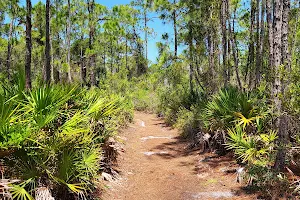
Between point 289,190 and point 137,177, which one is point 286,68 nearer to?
point 289,190

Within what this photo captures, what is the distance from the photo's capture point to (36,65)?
2063 inches

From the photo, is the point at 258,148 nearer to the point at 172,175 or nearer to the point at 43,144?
the point at 172,175

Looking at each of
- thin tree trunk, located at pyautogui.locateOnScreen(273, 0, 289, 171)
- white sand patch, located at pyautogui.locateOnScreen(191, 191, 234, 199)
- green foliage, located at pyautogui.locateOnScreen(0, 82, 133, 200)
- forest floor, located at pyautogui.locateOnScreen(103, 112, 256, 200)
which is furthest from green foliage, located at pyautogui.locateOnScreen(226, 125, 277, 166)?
green foliage, located at pyautogui.locateOnScreen(0, 82, 133, 200)

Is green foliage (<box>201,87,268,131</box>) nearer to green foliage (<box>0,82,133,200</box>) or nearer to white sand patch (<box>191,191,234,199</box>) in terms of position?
white sand patch (<box>191,191,234,199</box>)

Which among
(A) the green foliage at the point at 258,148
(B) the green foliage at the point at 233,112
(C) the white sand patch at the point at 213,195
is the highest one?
(B) the green foliage at the point at 233,112

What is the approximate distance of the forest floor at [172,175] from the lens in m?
7.10

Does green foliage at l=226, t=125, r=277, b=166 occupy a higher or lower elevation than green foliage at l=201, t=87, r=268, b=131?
lower

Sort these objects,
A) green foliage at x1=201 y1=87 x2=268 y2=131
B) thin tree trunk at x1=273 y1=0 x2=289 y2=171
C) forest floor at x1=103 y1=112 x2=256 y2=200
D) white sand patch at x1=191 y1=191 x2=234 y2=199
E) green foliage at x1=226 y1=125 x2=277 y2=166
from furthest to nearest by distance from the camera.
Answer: green foliage at x1=201 y1=87 x2=268 y2=131, green foliage at x1=226 y1=125 x2=277 y2=166, forest floor at x1=103 y1=112 x2=256 y2=200, white sand patch at x1=191 y1=191 x2=234 y2=199, thin tree trunk at x1=273 y1=0 x2=289 y2=171

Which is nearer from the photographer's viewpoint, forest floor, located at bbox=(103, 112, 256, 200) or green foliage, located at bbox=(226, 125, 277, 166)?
forest floor, located at bbox=(103, 112, 256, 200)

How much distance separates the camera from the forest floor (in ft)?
23.3

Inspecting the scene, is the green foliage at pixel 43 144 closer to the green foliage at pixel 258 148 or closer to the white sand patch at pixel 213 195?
the white sand patch at pixel 213 195

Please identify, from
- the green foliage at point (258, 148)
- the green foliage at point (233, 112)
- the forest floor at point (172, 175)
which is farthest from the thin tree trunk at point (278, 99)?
the green foliage at point (233, 112)

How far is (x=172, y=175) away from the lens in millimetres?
8617

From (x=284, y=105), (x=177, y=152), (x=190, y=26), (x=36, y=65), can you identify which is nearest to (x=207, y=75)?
(x=190, y=26)
